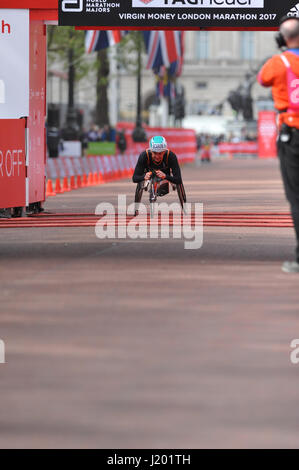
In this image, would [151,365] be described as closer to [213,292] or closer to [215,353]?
[215,353]

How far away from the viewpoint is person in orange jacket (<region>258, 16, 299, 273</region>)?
10.1 metres

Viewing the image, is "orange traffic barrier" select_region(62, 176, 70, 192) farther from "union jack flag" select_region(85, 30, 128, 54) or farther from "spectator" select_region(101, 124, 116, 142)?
"spectator" select_region(101, 124, 116, 142)

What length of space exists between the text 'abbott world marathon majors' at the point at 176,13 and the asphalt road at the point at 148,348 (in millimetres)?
6743

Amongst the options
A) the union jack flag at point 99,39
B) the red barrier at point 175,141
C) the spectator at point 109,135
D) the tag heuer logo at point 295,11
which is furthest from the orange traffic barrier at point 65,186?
the spectator at point 109,135

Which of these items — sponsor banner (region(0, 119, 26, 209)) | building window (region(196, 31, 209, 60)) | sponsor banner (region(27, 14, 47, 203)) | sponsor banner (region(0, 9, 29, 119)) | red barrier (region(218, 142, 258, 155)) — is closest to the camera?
sponsor banner (region(0, 119, 26, 209))

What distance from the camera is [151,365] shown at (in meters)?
6.55

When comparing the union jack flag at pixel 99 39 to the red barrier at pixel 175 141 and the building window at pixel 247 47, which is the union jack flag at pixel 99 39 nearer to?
the red barrier at pixel 175 141

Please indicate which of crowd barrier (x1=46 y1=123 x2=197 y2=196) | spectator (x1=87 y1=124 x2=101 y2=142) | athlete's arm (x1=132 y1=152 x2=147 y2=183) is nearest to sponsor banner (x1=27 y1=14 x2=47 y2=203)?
athlete's arm (x1=132 y1=152 x2=147 y2=183)

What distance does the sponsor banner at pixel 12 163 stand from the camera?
17753 millimetres

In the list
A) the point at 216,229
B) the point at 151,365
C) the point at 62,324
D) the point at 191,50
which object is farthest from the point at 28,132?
the point at 191,50

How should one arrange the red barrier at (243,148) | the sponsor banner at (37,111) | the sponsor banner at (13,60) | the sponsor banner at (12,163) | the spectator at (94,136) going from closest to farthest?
the sponsor banner at (12,163) < the sponsor banner at (13,60) < the sponsor banner at (37,111) < the spectator at (94,136) < the red barrier at (243,148)

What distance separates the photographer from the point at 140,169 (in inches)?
725

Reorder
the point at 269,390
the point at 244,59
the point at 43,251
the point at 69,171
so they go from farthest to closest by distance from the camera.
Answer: the point at 244,59
the point at 69,171
the point at 43,251
the point at 269,390

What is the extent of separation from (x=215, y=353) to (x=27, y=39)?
12435mm
